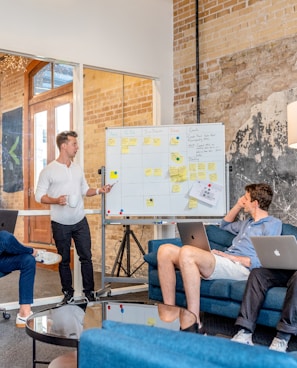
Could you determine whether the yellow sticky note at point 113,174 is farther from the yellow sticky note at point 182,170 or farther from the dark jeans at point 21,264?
the dark jeans at point 21,264

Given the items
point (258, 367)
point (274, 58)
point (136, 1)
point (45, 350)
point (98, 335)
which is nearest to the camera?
point (258, 367)

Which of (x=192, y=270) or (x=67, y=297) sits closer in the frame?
(x=192, y=270)

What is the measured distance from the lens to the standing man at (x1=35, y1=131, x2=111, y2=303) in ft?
16.1

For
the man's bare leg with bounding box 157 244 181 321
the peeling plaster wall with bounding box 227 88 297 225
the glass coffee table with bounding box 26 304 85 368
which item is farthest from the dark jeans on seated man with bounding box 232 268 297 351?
the peeling plaster wall with bounding box 227 88 297 225

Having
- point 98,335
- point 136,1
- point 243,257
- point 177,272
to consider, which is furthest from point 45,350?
point 136,1

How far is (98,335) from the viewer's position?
1122mm

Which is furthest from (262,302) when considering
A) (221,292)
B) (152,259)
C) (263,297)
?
(152,259)

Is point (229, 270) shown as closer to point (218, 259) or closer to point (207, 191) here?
point (218, 259)

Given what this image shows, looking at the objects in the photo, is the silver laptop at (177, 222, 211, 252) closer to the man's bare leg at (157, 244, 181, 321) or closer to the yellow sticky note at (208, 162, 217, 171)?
the man's bare leg at (157, 244, 181, 321)

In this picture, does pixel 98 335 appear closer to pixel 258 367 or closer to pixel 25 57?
pixel 258 367

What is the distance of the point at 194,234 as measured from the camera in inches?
158

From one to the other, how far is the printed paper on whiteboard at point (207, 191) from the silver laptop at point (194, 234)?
1.04m

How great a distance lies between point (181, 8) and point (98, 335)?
5586 millimetres

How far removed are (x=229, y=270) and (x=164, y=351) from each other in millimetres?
2901
